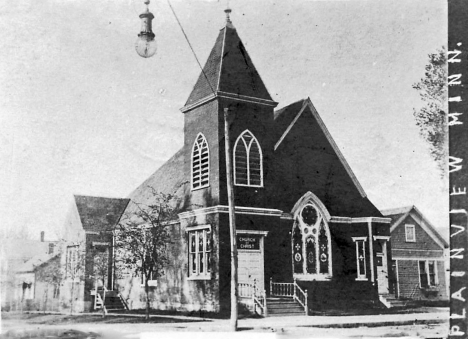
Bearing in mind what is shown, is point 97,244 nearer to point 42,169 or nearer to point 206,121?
point 42,169

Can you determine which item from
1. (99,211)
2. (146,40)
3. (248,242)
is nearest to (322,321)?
(248,242)

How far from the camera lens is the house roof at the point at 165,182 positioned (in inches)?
386

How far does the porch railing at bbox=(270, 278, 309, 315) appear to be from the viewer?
36.1 ft

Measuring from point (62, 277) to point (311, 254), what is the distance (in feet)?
14.7

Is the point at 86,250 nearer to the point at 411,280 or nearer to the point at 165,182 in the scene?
the point at 165,182

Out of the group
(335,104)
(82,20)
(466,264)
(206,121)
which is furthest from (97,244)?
(466,264)

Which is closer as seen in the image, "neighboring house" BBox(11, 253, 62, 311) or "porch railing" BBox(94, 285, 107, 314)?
"neighboring house" BBox(11, 253, 62, 311)

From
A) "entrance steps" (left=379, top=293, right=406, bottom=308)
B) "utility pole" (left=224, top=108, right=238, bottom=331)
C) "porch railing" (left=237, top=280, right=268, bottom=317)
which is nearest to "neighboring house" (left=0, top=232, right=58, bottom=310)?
"utility pole" (left=224, top=108, right=238, bottom=331)

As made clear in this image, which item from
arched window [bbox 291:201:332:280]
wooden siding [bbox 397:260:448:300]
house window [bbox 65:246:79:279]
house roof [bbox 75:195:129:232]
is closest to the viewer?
house roof [bbox 75:195:129:232]

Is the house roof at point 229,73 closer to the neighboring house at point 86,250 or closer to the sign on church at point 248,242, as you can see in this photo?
the neighboring house at point 86,250

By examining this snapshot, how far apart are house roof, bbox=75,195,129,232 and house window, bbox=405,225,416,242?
15.0 ft

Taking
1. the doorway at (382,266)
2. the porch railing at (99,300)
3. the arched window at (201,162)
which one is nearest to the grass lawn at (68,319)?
the porch railing at (99,300)

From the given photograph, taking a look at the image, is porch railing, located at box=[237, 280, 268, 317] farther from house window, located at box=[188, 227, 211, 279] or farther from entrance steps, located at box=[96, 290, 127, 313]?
entrance steps, located at box=[96, 290, 127, 313]

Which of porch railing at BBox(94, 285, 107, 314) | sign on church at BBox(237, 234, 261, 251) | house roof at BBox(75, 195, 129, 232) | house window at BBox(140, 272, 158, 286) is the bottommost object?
porch railing at BBox(94, 285, 107, 314)
